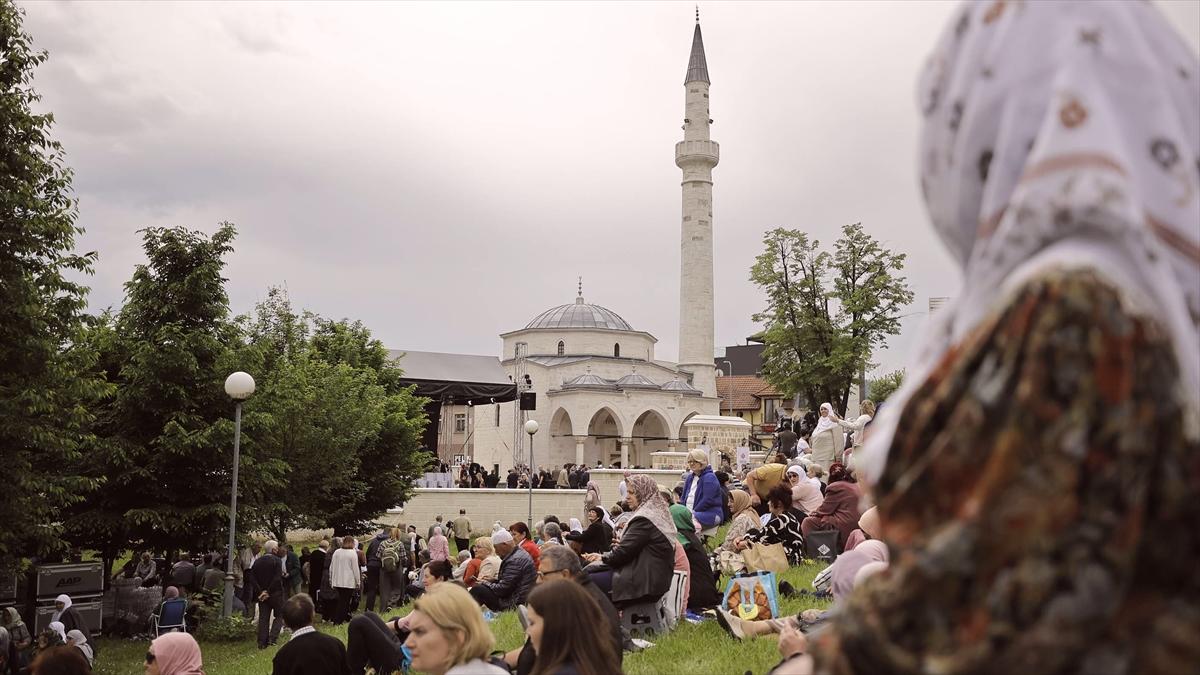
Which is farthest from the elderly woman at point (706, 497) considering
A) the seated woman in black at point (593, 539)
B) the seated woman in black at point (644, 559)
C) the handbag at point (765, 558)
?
the seated woman in black at point (644, 559)

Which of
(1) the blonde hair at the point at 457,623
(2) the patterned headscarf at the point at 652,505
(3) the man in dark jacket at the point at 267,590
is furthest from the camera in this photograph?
(3) the man in dark jacket at the point at 267,590

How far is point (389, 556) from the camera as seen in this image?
2086cm

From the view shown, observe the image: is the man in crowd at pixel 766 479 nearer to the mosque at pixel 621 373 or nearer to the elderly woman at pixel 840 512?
the elderly woman at pixel 840 512

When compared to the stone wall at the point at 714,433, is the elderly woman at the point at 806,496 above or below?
below

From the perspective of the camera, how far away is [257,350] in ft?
76.3

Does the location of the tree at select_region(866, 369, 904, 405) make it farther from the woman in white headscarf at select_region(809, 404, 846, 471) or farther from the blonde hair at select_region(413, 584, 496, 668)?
the blonde hair at select_region(413, 584, 496, 668)

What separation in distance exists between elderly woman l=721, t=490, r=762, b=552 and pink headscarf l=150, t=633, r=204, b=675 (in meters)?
7.51

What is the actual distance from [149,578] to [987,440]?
24378 millimetres

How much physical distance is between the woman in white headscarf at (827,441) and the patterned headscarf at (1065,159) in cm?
2383

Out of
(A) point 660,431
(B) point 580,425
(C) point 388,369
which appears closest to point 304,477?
(C) point 388,369

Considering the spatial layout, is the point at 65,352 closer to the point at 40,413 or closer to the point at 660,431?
the point at 40,413

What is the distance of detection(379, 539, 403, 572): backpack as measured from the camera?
20.8 meters

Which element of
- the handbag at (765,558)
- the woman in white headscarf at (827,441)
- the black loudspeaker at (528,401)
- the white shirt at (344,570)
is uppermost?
the black loudspeaker at (528,401)

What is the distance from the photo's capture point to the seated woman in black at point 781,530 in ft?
43.0
